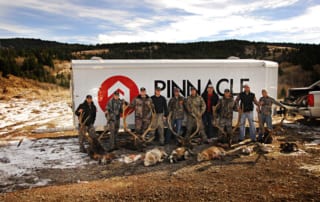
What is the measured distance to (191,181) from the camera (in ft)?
20.9

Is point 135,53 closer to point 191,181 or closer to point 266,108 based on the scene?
point 266,108

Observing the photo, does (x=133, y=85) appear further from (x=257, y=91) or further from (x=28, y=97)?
(x=28, y=97)

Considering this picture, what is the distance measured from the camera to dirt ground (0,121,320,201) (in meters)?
5.68

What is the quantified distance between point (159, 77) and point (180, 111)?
1.35 metres

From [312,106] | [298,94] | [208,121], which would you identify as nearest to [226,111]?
[208,121]

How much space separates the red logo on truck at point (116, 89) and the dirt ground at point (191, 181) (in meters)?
2.45

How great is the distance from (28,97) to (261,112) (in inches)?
Answer: 659

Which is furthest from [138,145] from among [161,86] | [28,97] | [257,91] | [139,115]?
[28,97]

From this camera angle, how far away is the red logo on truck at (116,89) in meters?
9.35

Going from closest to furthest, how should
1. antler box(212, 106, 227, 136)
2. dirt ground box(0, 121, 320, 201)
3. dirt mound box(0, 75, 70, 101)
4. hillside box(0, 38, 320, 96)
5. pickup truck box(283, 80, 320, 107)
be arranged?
1. dirt ground box(0, 121, 320, 201)
2. antler box(212, 106, 227, 136)
3. pickup truck box(283, 80, 320, 107)
4. dirt mound box(0, 75, 70, 101)
5. hillside box(0, 38, 320, 96)

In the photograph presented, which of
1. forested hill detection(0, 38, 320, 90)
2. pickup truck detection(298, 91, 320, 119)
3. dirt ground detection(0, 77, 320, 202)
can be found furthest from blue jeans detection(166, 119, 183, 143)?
forested hill detection(0, 38, 320, 90)

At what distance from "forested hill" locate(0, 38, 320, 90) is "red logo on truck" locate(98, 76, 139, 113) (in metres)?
19.5

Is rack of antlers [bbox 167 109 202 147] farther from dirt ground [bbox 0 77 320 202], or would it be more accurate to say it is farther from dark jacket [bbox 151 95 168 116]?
dirt ground [bbox 0 77 320 202]

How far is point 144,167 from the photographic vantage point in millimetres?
7305
